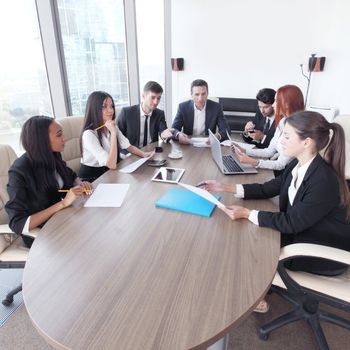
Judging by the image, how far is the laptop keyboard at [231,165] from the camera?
68.8 inches

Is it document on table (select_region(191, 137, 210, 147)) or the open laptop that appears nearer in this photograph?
the open laptop

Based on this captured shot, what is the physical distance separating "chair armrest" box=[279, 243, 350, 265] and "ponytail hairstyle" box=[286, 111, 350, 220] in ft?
0.81

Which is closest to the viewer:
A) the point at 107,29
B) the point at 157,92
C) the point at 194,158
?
the point at 194,158

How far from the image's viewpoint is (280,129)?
1.92 meters

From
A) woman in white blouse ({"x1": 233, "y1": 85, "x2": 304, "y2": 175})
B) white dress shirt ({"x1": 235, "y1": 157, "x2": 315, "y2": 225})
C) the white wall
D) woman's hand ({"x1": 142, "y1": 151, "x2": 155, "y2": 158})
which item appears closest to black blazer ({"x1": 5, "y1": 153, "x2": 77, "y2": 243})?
woman's hand ({"x1": 142, "y1": 151, "x2": 155, "y2": 158})

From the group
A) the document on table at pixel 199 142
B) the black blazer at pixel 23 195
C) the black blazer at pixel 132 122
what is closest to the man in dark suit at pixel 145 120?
the black blazer at pixel 132 122

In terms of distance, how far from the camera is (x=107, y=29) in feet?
11.8

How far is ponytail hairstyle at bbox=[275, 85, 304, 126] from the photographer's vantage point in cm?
190

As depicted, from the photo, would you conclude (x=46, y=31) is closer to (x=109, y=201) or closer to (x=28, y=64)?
(x=28, y=64)

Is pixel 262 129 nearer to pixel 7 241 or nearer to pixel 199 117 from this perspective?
pixel 199 117

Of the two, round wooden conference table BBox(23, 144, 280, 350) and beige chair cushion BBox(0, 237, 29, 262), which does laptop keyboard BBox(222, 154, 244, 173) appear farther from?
beige chair cushion BBox(0, 237, 29, 262)

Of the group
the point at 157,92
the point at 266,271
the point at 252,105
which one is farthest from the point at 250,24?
the point at 266,271

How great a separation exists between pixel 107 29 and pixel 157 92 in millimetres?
1857

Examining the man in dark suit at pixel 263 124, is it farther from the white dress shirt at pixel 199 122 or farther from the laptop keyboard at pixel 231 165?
the laptop keyboard at pixel 231 165
